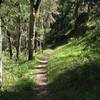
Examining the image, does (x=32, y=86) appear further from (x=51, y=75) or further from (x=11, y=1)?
(x=11, y=1)

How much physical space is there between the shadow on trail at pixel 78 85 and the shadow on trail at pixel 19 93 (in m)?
1.18

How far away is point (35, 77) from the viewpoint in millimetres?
24594

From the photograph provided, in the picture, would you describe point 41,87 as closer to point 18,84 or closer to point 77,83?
point 18,84

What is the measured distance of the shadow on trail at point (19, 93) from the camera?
17.3 m

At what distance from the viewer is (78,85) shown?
1908cm

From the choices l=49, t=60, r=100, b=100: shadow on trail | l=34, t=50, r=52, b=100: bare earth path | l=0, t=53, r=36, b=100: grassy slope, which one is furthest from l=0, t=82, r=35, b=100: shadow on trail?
l=49, t=60, r=100, b=100: shadow on trail

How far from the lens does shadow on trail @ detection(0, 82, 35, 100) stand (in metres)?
17.3

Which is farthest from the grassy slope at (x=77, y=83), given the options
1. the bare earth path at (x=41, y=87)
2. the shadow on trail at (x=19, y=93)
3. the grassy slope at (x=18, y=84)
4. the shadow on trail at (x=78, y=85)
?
the grassy slope at (x=18, y=84)

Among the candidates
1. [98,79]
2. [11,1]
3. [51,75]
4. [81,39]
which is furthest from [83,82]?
[81,39]

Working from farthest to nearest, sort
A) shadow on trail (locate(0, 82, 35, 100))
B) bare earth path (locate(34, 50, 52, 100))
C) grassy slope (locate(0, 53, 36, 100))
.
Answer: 1. bare earth path (locate(34, 50, 52, 100))
2. grassy slope (locate(0, 53, 36, 100))
3. shadow on trail (locate(0, 82, 35, 100))

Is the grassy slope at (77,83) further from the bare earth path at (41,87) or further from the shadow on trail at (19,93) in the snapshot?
the shadow on trail at (19,93)

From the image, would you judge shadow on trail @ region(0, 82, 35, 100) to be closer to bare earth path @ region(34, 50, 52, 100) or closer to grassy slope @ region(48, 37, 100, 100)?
bare earth path @ region(34, 50, 52, 100)

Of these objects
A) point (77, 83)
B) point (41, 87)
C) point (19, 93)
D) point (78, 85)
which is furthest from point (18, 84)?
point (78, 85)

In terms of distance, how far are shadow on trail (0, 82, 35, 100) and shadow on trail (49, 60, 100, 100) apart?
118 cm
